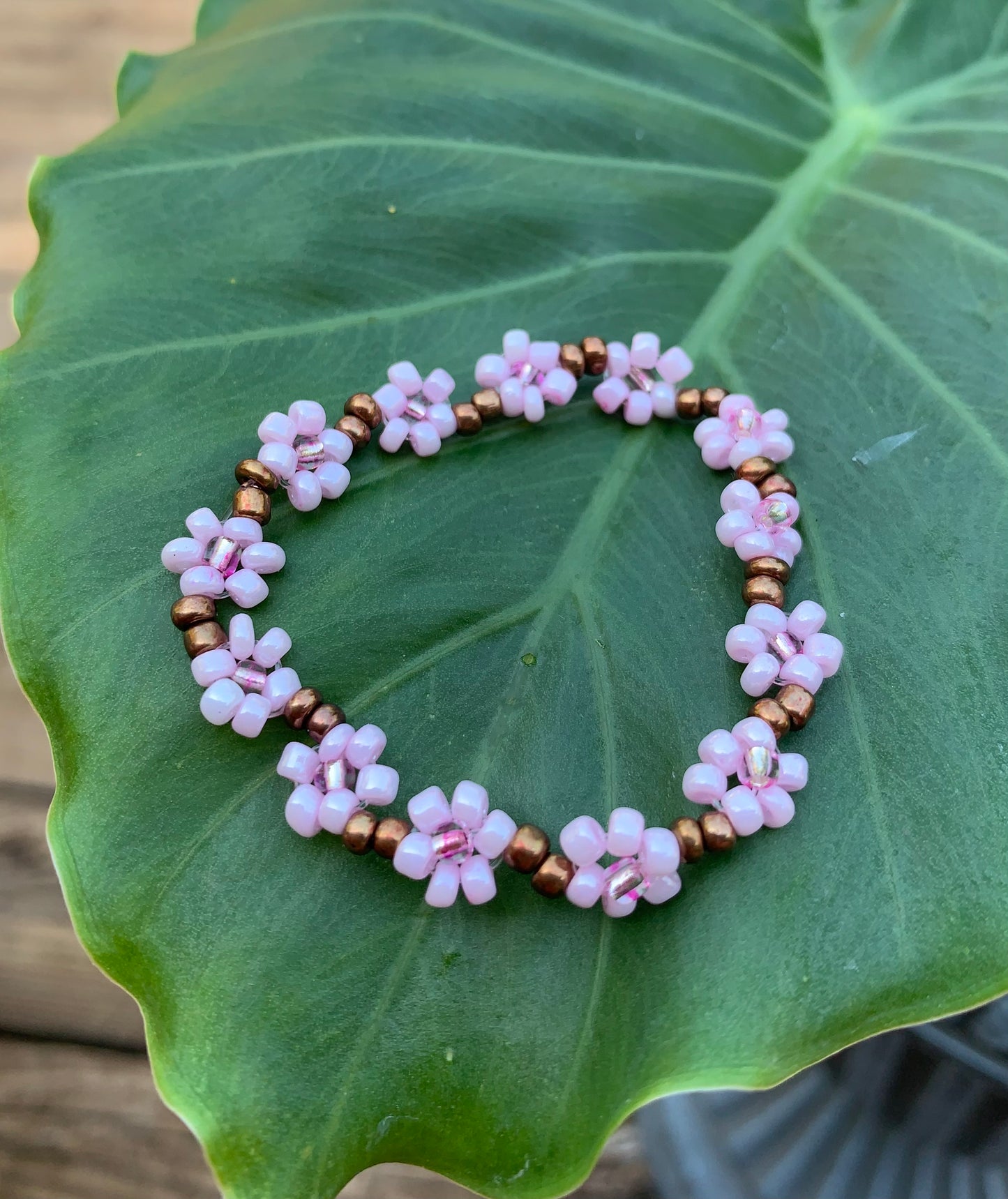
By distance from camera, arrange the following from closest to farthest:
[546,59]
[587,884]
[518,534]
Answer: [587,884] < [518,534] < [546,59]

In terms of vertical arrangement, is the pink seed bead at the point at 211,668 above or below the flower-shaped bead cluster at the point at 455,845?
above

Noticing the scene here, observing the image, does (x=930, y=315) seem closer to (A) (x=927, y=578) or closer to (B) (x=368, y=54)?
(A) (x=927, y=578)

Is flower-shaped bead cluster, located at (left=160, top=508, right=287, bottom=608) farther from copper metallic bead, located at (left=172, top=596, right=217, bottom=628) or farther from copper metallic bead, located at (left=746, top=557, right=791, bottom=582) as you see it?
copper metallic bead, located at (left=746, top=557, right=791, bottom=582)

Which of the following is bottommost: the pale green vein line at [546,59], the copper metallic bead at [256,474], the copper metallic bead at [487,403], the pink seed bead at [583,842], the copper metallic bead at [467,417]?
the pink seed bead at [583,842]

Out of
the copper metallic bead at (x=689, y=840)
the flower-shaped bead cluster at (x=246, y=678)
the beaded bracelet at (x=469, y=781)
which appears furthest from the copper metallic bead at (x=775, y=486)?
the flower-shaped bead cluster at (x=246, y=678)

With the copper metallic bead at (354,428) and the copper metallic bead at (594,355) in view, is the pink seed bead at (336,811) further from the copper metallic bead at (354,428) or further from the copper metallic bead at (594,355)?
the copper metallic bead at (594,355)

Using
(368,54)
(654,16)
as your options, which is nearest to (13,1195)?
(368,54)

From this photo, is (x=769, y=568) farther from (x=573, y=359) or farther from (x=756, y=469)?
(x=573, y=359)

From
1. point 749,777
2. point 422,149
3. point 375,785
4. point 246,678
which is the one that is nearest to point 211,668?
point 246,678
